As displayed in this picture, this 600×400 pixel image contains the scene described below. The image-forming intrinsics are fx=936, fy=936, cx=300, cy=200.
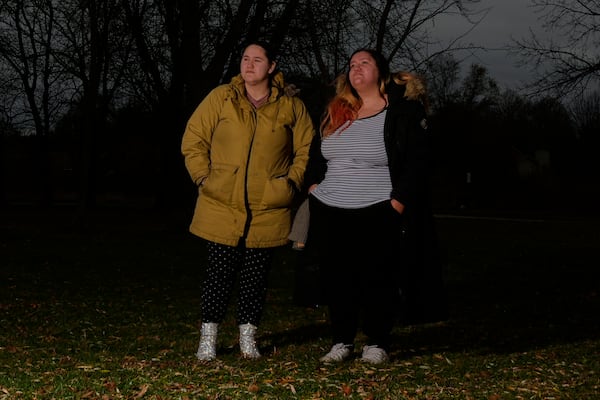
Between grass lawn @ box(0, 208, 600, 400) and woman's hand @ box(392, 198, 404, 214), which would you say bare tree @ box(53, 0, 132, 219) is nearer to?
grass lawn @ box(0, 208, 600, 400)

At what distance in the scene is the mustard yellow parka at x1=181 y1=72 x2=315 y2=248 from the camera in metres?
6.20

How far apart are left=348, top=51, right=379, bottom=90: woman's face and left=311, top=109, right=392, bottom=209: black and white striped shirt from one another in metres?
0.22

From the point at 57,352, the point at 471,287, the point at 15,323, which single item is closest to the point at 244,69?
the point at 57,352

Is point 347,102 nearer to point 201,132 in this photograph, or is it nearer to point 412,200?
point 412,200

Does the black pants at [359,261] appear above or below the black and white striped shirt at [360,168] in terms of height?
below

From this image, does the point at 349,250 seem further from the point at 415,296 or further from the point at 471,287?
the point at 471,287

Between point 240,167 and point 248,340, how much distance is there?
1242mm

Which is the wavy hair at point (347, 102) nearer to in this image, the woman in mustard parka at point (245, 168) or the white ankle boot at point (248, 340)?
the woman in mustard parka at point (245, 168)

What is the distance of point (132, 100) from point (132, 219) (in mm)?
7610

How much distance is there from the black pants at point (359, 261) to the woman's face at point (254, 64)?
2.93 feet

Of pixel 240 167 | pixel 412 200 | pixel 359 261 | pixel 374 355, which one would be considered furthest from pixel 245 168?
pixel 374 355

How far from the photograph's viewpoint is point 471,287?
13680 millimetres

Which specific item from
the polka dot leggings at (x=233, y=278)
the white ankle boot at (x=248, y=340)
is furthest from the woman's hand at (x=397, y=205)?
the white ankle boot at (x=248, y=340)

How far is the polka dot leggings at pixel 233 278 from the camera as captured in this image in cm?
640
